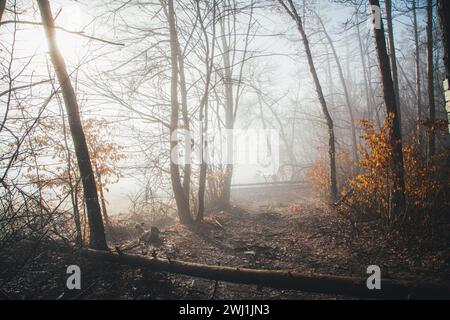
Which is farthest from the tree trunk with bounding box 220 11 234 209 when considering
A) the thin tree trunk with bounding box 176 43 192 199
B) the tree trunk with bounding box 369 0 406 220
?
the tree trunk with bounding box 369 0 406 220

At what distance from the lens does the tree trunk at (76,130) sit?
6508mm

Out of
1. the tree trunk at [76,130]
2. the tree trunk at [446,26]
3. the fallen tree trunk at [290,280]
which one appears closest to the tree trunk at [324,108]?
the tree trunk at [446,26]

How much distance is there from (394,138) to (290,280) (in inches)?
175

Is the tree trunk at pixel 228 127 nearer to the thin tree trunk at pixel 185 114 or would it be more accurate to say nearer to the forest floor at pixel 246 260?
the thin tree trunk at pixel 185 114

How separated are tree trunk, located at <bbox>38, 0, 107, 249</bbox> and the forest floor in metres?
0.71

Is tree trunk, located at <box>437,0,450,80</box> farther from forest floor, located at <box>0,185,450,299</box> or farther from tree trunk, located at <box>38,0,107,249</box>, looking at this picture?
tree trunk, located at <box>38,0,107,249</box>

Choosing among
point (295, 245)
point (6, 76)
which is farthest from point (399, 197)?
point (6, 76)

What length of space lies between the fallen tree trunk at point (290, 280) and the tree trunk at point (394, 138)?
97.4 inches

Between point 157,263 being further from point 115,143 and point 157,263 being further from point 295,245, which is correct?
point 115,143

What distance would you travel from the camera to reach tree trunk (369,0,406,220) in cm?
709

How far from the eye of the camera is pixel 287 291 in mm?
5426

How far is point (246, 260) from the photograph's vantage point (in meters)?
7.02

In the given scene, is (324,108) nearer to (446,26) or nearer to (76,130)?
(446,26)
